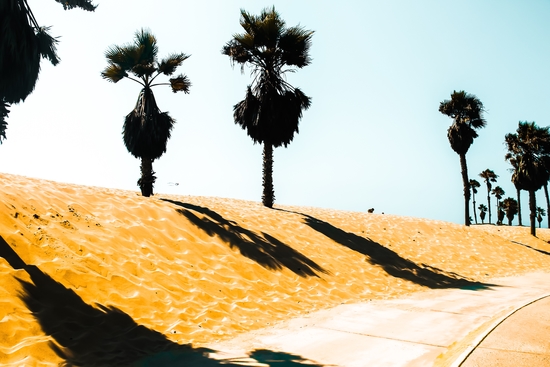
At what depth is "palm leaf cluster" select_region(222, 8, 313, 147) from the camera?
837 inches

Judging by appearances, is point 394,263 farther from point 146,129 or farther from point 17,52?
point 17,52

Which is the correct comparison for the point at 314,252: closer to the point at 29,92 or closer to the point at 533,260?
the point at 29,92

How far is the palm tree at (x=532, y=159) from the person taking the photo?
36219 millimetres

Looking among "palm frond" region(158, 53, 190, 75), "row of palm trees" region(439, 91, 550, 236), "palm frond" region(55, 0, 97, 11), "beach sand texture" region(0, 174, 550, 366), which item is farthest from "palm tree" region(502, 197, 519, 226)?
"palm frond" region(55, 0, 97, 11)

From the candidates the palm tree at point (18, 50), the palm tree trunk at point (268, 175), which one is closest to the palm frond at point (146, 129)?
the palm tree trunk at point (268, 175)

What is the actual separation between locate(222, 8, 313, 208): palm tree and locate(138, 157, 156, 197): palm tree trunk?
18.4 feet

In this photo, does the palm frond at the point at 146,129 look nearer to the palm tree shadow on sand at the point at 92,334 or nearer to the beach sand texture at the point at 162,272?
the beach sand texture at the point at 162,272

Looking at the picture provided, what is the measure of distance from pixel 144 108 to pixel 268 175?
6.73m

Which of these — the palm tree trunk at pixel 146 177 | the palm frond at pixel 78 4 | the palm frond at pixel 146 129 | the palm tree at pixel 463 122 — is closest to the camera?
the palm frond at pixel 78 4

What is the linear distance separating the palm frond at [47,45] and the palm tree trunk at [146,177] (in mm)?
5726

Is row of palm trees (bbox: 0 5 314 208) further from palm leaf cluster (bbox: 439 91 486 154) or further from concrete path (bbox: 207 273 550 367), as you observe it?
palm leaf cluster (bbox: 439 91 486 154)

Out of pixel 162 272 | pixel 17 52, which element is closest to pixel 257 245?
pixel 162 272

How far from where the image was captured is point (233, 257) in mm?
12180

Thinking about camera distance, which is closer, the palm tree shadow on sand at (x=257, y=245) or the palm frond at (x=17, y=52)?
the palm frond at (x=17, y=52)
